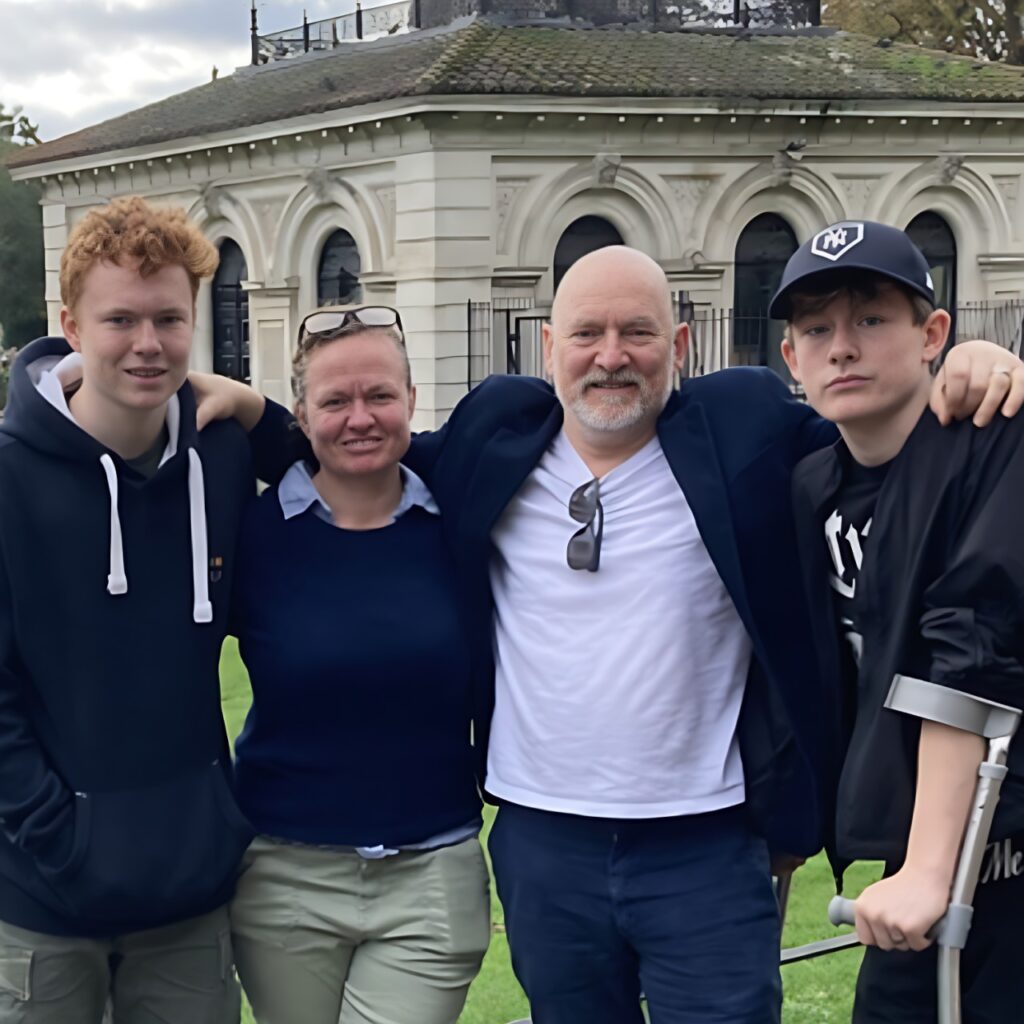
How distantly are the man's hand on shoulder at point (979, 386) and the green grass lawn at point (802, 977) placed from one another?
3043mm

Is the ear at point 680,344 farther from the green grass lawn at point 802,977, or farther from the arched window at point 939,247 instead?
the arched window at point 939,247

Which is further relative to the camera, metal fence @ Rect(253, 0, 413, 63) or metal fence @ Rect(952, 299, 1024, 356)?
metal fence @ Rect(253, 0, 413, 63)

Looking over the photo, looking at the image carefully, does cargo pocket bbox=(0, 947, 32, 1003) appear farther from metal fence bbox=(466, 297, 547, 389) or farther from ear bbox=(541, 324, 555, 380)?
metal fence bbox=(466, 297, 547, 389)

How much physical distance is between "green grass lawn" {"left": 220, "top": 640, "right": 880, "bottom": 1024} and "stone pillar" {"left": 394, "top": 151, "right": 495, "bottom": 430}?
12.4 m

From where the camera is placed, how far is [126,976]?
354 cm

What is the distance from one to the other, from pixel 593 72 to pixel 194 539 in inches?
665

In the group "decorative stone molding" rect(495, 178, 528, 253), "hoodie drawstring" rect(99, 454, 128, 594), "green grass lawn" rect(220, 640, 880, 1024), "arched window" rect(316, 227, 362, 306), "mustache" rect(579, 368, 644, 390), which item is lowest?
"green grass lawn" rect(220, 640, 880, 1024)

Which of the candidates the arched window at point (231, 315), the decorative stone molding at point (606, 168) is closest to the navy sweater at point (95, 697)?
the decorative stone molding at point (606, 168)

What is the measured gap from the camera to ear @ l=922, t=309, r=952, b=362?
10.3 feet

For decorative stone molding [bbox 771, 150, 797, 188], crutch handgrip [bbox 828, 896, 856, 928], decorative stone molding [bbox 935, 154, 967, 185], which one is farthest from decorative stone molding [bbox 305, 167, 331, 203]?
crutch handgrip [bbox 828, 896, 856, 928]

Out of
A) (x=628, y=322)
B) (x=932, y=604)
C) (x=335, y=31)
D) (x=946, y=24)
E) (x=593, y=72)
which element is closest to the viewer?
(x=932, y=604)

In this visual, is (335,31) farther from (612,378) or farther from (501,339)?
(612,378)

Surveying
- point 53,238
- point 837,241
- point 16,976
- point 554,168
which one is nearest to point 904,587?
point 837,241

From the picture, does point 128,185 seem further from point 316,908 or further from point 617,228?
point 316,908
